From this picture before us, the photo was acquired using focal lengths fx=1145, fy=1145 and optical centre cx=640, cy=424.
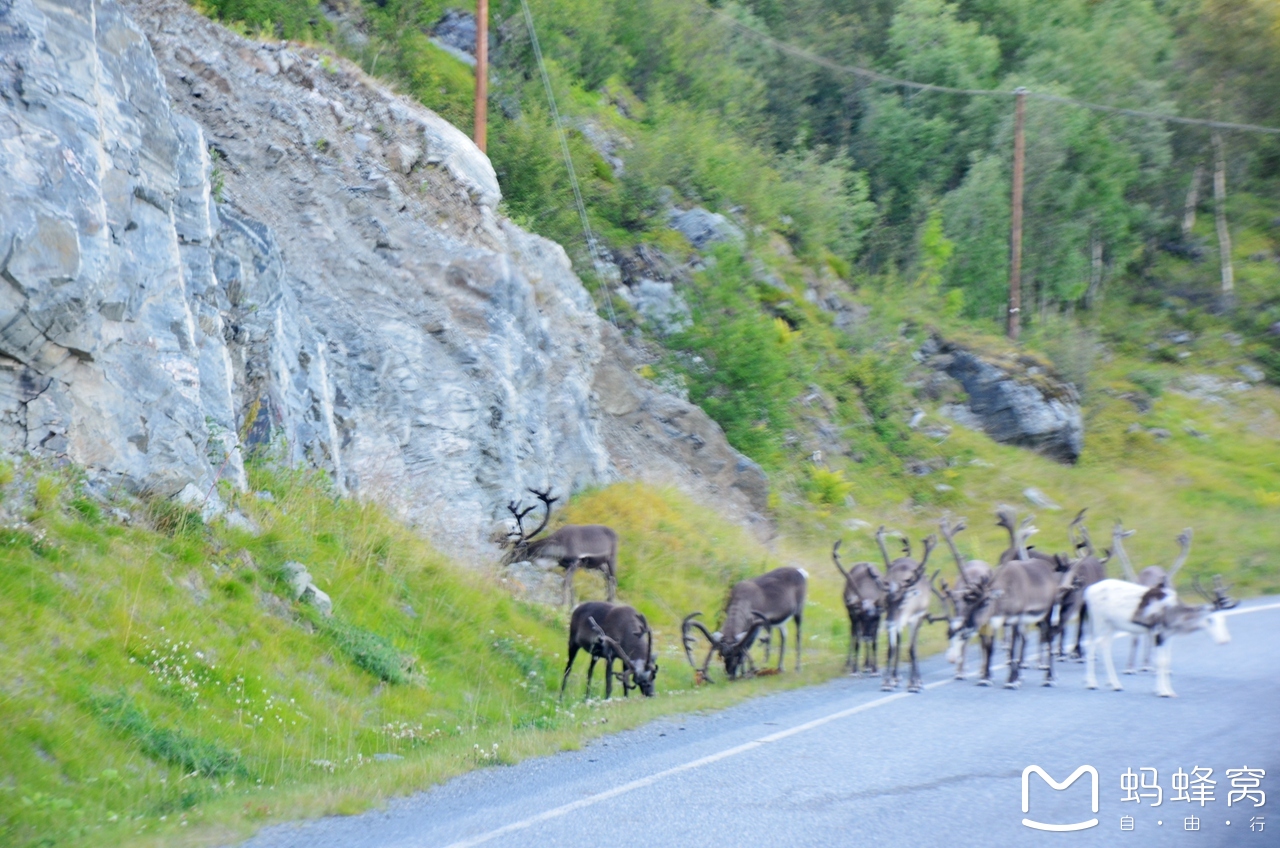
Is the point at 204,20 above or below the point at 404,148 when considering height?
above

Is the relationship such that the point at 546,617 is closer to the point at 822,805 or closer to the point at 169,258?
the point at 169,258

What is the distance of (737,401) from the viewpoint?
92.2ft

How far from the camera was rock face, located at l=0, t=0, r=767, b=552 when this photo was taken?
11344 mm

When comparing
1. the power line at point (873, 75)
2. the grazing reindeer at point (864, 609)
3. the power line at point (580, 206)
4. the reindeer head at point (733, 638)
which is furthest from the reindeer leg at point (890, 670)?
the power line at point (873, 75)

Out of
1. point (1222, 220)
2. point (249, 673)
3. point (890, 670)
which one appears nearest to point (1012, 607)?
point (890, 670)

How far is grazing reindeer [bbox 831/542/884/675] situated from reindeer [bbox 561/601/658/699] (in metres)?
2.76

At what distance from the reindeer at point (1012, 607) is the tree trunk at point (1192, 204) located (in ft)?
136

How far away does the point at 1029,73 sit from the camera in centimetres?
4856

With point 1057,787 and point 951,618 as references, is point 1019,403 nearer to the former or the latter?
point 951,618

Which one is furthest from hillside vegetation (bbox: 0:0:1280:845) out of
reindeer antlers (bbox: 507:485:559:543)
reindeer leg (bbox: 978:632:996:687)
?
reindeer leg (bbox: 978:632:996:687)

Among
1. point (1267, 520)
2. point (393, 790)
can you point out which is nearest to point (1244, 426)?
point (1267, 520)

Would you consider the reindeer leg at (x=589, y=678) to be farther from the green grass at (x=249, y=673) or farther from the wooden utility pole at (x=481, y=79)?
the wooden utility pole at (x=481, y=79)

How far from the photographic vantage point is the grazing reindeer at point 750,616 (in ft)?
49.2

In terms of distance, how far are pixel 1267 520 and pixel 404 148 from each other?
23.2 meters
